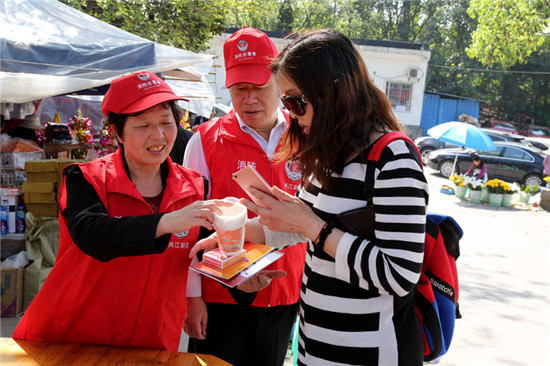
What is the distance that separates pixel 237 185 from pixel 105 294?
917mm

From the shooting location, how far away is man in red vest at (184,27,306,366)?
2.29 meters

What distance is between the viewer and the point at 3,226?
504cm

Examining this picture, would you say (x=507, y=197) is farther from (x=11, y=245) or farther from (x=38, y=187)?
(x=11, y=245)

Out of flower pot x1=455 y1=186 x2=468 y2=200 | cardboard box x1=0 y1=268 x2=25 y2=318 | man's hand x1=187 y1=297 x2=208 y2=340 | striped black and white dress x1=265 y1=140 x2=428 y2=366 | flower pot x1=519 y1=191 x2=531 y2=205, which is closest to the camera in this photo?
striped black and white dress x1=265 y1=140 x2=428 y2=366

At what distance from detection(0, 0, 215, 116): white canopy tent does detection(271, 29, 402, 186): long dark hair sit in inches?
142

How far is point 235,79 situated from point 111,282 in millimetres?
1260

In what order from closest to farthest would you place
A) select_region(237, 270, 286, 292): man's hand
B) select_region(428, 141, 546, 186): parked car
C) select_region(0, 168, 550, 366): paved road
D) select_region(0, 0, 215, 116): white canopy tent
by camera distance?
select_region(237, 270, 286, 292): man's hand < select_region(0, 0, 215, 116): white canopy tent < select_region(0, 168, 550, 366): paved road < select_region(428, 141, 546, 186): parked car

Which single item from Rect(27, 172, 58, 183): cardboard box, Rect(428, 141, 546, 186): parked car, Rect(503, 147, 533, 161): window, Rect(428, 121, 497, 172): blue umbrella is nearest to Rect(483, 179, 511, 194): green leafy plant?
Rect(428, 121, 497, 172): blue umbrella

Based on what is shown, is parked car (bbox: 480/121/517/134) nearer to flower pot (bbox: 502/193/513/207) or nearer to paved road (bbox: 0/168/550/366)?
flower pot (bbox: 502/193/513/207)

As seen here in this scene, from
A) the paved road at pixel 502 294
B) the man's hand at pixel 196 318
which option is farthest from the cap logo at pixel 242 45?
the paved road at pixel 502 294

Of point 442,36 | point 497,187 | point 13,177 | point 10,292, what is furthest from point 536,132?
point 10,292

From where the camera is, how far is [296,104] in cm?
163

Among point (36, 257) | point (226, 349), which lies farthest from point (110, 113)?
point (36, 257)

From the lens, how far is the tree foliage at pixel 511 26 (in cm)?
1058
